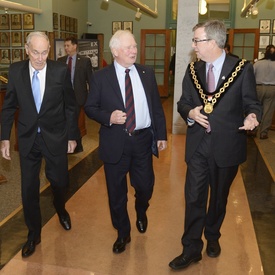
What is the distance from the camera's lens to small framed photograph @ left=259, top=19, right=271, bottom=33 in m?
13.8

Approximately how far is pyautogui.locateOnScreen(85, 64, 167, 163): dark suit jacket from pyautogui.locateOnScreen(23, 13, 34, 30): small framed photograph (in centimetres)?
931

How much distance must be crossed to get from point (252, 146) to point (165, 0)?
916 cm

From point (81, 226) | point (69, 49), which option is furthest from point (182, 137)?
point (81, 226)

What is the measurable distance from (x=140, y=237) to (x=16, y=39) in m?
9.85

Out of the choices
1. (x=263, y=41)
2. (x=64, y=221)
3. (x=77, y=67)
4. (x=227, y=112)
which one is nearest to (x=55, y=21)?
(x=77, y=67)

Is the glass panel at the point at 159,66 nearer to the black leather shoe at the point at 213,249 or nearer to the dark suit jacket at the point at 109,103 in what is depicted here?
the dark suit jacket at the point at 109,103

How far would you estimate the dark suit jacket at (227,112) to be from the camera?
2730 mm

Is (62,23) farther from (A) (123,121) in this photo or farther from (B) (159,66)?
(A) (123,121)

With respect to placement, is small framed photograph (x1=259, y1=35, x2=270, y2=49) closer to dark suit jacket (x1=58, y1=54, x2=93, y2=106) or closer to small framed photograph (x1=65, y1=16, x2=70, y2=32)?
small framed photograph (x1=65, y1=16, x2=70, y2=32)

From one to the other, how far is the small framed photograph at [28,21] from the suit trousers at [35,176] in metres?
9.23

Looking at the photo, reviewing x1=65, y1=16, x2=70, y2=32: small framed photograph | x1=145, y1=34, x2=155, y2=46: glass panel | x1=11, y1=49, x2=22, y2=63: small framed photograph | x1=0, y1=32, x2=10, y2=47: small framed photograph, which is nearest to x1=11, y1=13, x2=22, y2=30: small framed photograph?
x1=0, y1=32, x2=10, y2=47: small framed photograph

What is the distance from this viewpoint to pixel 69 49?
246 inches

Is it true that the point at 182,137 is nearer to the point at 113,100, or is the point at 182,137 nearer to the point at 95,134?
the point at 95,134

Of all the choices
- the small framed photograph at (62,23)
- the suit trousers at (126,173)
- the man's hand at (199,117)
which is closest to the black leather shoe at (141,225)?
the suit trousers at (126,173)
